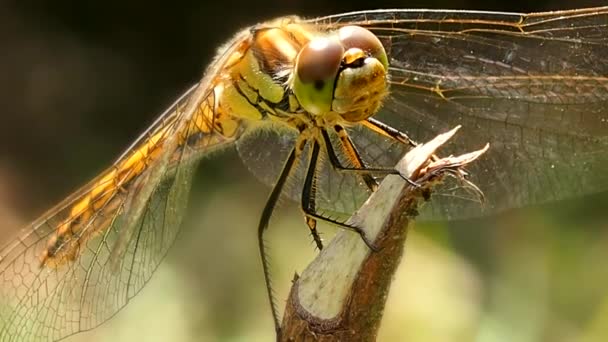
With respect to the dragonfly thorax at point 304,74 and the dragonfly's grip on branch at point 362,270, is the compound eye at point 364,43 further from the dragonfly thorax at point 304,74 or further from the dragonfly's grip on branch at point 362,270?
the dragonfly's grip on branch at point 362,270

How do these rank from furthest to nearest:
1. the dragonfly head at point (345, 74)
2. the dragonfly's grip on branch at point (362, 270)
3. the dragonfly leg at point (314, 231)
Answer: the dragonfly leg at point (314, 231) → the dragonfly head at point (345, 74) → the dragonfly's grip on branch at point (362, 270)

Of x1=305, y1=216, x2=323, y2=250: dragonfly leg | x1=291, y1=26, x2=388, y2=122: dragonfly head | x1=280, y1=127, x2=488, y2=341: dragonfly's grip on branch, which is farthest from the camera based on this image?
x1=305, y1=216, x2=323, y2=250: dragonfly leg

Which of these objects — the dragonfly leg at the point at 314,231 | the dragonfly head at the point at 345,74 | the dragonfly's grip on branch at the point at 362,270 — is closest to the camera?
the dragonfly's grip on branch at the point at 362,270

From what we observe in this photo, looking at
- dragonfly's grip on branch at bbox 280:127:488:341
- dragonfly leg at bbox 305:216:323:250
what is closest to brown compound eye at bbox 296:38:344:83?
dragonfly leg at bbox 305:216:323:250

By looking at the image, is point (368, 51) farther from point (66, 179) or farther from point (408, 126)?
point (66, 179)

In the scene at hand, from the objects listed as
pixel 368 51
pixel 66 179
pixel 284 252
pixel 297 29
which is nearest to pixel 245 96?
pixel 297 29

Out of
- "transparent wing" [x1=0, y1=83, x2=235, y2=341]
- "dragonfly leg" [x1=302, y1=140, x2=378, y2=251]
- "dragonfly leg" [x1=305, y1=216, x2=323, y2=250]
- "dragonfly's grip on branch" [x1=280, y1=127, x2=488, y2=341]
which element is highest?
"transparent wing" [x1=0, y1=83, x2=235, y2=341]

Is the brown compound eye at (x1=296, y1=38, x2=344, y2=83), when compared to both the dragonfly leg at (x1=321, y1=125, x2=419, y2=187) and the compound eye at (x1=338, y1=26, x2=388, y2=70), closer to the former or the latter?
the compound eye at (x1=338, y1=26, x2=388, y2=70)

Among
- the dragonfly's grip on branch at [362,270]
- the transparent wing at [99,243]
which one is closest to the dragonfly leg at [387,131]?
the transparent wing at [99,243]

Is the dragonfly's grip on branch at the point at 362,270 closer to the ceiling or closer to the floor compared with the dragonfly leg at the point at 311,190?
closer to the floor

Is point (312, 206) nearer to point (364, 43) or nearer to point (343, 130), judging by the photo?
point (343, 130)
